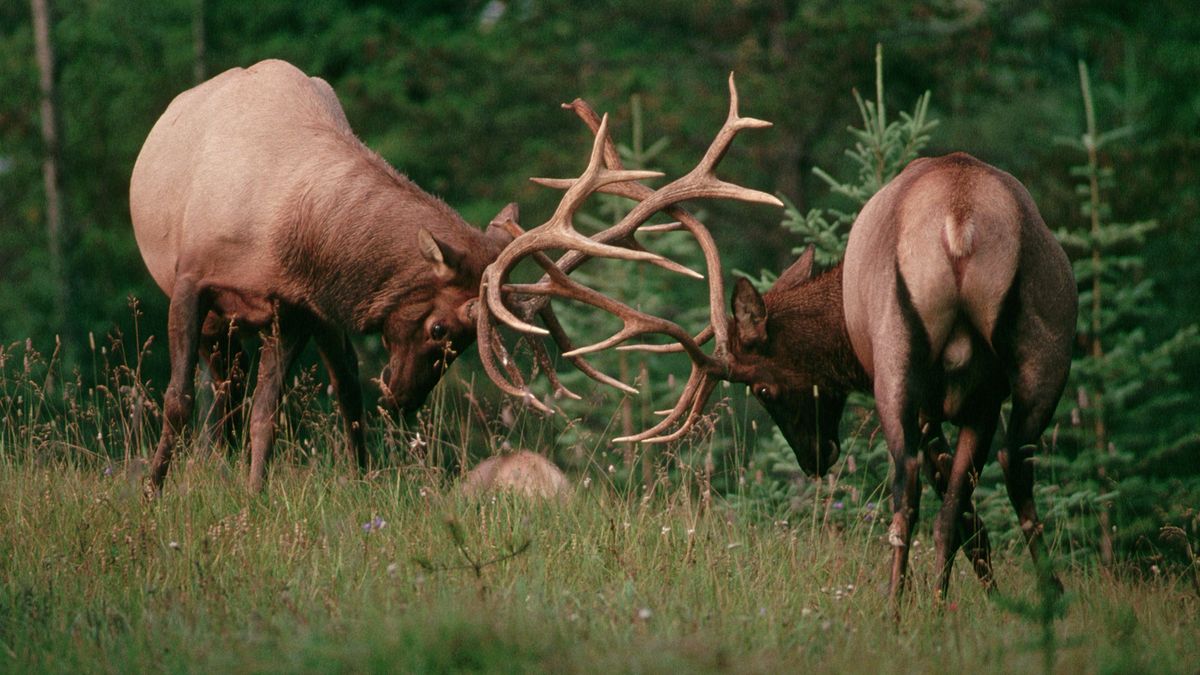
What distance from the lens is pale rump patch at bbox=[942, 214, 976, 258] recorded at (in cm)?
530

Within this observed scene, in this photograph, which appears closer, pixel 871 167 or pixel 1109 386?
pixel 871 167

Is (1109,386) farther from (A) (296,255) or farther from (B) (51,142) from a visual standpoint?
(B) (51,142)

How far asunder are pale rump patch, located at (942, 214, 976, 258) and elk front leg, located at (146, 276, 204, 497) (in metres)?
3.47

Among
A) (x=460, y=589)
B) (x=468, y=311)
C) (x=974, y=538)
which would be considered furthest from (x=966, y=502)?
(x=468, y=311)

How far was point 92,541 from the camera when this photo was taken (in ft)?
18.5

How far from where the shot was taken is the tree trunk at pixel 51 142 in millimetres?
16281

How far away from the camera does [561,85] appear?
57.1 feet

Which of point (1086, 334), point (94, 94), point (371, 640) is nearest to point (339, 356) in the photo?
point (371, 640)

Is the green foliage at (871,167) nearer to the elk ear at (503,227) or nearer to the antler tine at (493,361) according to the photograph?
the elk ear at (503,227)

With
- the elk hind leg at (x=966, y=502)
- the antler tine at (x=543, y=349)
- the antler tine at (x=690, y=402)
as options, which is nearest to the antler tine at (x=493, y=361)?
the antler tine at (x=543, y=349)

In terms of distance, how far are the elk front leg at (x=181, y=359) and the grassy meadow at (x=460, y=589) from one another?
4.4 inches

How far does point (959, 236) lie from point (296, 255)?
3211mm

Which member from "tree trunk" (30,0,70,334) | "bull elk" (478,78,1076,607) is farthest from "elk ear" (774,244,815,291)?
"tree trunk" (30,0,70,334)

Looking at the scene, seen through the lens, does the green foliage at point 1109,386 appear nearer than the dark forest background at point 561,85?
Yes
